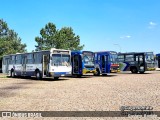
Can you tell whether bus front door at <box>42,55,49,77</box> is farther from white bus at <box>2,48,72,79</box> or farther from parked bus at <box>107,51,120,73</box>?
parked bus at <box>107,51,120,73</box>

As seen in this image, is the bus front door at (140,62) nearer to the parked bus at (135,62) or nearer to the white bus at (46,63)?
the parked bus at (135,62)

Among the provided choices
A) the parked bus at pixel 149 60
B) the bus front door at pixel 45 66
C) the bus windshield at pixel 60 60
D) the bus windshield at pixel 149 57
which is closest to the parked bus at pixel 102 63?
the parked bus at pixel 149 60

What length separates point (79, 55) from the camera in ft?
102

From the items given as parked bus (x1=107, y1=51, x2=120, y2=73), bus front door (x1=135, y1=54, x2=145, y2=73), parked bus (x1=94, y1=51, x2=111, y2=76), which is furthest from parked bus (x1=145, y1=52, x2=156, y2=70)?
parked bus (x1=94, y1=51, x2=111, y2=76)

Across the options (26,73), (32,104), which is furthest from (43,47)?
(32,104)

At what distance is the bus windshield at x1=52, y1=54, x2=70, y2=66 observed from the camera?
87.2 feet

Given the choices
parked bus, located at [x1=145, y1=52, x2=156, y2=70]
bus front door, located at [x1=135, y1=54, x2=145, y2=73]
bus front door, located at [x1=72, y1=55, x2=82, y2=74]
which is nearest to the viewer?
bus front door, located at [x1=72, y1=55, x2=82, y2=74]

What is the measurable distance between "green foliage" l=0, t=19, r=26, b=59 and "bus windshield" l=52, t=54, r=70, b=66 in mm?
41100

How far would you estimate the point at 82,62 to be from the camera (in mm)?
30672

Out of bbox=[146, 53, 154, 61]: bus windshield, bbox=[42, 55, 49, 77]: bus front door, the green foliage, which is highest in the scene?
the green foliage

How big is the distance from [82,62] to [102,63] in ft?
13.7

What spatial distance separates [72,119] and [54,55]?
18145 mm

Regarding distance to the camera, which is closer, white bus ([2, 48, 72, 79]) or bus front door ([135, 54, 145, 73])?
white bus ([2, 48, 72, 79])

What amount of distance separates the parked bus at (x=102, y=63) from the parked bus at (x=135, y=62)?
20.0ft
